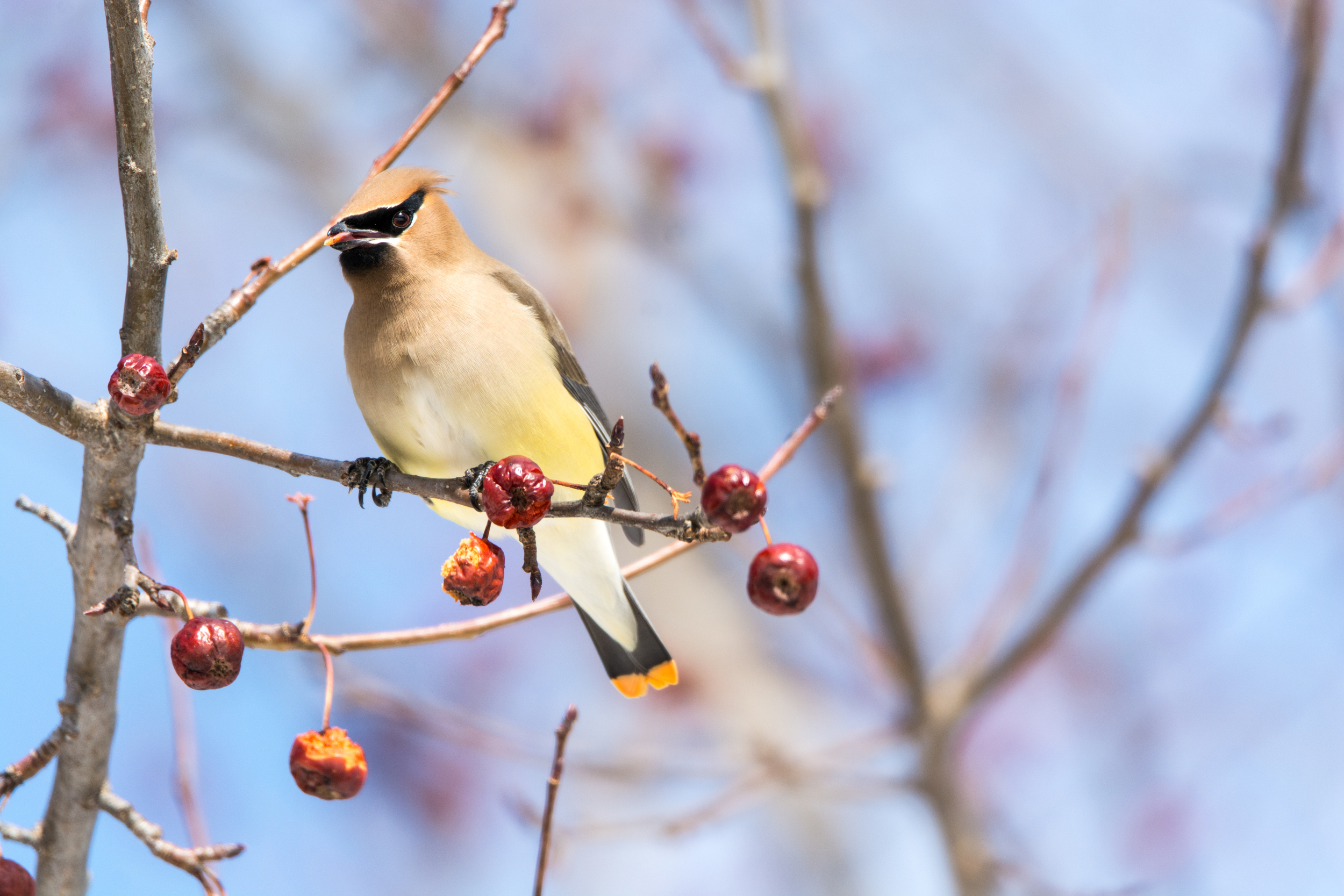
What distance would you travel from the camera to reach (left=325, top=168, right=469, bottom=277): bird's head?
113 inches

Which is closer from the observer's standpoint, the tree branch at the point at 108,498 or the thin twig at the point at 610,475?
the thin twig at the point at 610,475

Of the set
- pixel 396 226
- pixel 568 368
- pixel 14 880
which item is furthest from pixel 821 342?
pixel 14 880

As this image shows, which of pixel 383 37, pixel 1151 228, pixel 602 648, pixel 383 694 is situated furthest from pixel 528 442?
pixel 383 37

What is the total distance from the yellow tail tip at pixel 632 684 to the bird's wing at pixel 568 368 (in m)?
0.36

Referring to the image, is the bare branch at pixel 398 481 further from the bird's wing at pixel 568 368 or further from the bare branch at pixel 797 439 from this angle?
the bird's wing at pixel 568 368

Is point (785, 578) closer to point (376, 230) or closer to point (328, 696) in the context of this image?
point (328, 696)

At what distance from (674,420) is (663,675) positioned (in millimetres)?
1605

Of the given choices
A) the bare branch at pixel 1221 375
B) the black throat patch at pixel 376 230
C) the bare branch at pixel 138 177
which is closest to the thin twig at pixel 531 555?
the bare branch at pixel 138 177

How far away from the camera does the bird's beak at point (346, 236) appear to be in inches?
105

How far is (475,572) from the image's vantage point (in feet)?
6.71

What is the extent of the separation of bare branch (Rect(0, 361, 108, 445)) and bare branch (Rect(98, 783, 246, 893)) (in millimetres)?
685

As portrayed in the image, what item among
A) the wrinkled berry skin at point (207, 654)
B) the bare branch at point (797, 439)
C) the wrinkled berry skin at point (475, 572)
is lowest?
the wrinkled berry skin at point (207, 654)

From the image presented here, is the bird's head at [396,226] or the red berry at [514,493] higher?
the bird's head at [396,226]

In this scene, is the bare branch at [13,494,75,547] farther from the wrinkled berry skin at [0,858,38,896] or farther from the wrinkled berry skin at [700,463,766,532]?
the wrinkled berry skin at [700,463,766,532]
